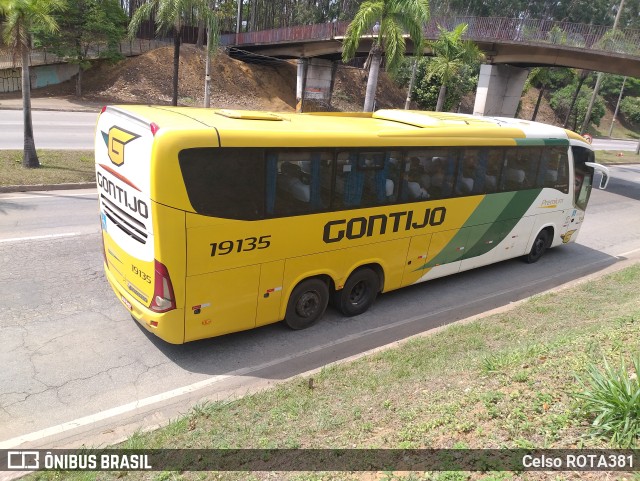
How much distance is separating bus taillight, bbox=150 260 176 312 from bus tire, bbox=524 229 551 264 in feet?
31.5

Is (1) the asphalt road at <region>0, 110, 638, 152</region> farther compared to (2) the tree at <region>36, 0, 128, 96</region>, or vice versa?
(2) the tree at <region>36, 0, 128, 96</region>

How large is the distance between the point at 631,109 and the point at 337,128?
82.8m

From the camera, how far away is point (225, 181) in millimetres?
6637

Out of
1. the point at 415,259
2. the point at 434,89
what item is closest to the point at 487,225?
the point at 415,259

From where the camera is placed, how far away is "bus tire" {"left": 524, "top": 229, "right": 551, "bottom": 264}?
1280 cm

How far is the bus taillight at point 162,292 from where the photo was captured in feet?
21.2

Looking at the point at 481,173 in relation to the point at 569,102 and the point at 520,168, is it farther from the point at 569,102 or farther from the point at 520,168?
the point at 569,102

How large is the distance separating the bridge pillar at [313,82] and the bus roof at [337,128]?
3606 cm

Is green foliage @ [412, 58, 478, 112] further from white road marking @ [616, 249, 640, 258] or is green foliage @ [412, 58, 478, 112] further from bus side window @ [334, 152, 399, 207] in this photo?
bus side window @ [334, 152, 399, 207]

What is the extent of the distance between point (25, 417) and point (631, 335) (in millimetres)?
7673

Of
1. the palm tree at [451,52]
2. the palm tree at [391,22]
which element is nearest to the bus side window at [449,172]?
the palm tree at [391,22]

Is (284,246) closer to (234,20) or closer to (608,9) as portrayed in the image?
(234,20)

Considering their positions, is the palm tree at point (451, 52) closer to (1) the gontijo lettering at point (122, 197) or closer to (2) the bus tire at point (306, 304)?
(2) the bus tire at point (306, 304)

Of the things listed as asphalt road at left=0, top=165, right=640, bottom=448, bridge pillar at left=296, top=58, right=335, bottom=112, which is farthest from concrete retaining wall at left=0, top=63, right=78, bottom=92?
asphalt road at left=0, top=165, right=640, bottom=448
